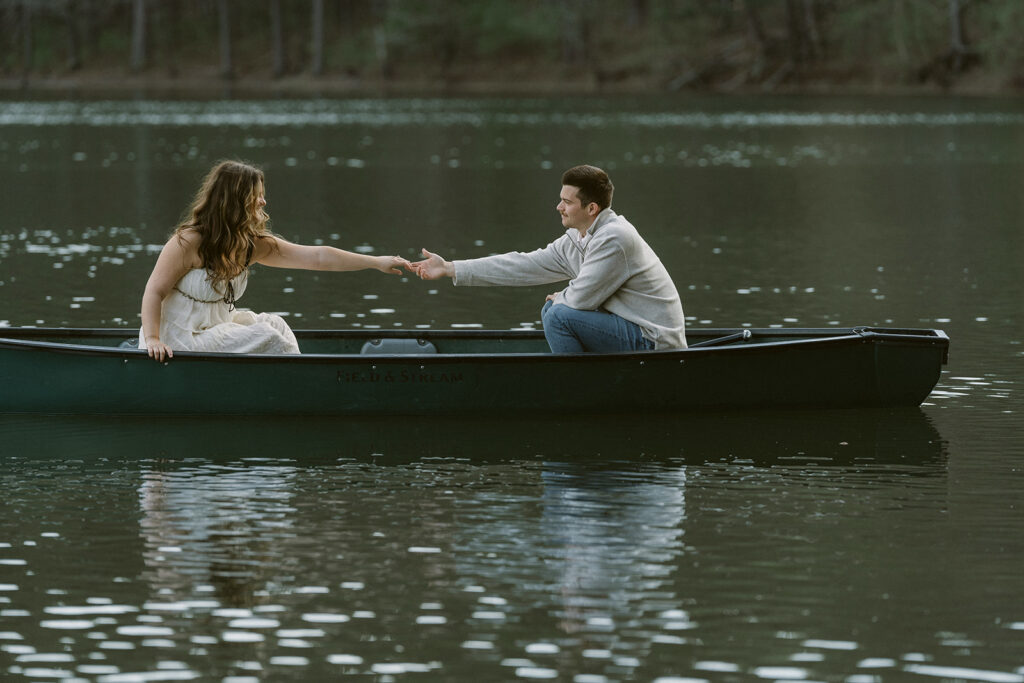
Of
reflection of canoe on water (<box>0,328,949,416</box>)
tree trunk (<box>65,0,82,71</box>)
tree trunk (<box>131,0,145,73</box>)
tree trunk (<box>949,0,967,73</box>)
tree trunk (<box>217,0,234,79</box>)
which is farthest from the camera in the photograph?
tree trunk (<box>65,0,82,71</box>)

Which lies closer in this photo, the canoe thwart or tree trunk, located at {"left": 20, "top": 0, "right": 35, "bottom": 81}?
the canoe thwart

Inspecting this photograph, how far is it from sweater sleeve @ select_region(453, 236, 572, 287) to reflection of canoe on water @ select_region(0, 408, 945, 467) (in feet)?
2.67

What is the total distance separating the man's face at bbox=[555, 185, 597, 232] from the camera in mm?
9703

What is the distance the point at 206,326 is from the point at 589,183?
7.53 feet

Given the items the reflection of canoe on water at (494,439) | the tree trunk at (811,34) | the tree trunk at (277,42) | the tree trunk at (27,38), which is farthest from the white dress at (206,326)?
the tree trunk at (27,38)

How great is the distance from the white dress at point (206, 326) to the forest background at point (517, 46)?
55703 millimetres

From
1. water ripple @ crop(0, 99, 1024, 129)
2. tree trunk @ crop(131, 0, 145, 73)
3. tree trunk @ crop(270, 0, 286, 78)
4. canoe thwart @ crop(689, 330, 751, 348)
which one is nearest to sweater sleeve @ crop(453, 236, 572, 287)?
canoe thwart @ crop(689, 330, 751, 348)

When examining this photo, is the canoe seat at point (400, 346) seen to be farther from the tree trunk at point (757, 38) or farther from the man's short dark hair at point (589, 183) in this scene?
the tree trunk at point (757, 38)

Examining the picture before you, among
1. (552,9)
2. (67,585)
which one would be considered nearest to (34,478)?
(67,585)

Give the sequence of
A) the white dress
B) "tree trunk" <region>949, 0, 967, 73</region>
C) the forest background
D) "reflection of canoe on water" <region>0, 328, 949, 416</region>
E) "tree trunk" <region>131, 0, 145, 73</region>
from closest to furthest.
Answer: "reflection of canoe on water" <region>0, 328, 949, 416</region> → the white dress → "tree trunk" <region>949, 0, 967, 73</region> → the forest background → "tree trunk" <region>131, 0, 145, 73</region>

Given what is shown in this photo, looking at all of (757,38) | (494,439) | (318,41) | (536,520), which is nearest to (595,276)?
(494,439)

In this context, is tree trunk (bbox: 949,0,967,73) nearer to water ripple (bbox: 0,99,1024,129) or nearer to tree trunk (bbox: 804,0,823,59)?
tree trunk (bbox: 804,0,823,59)

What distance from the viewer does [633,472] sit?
8.79 meters

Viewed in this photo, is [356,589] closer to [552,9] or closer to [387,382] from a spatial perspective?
[387,382]
